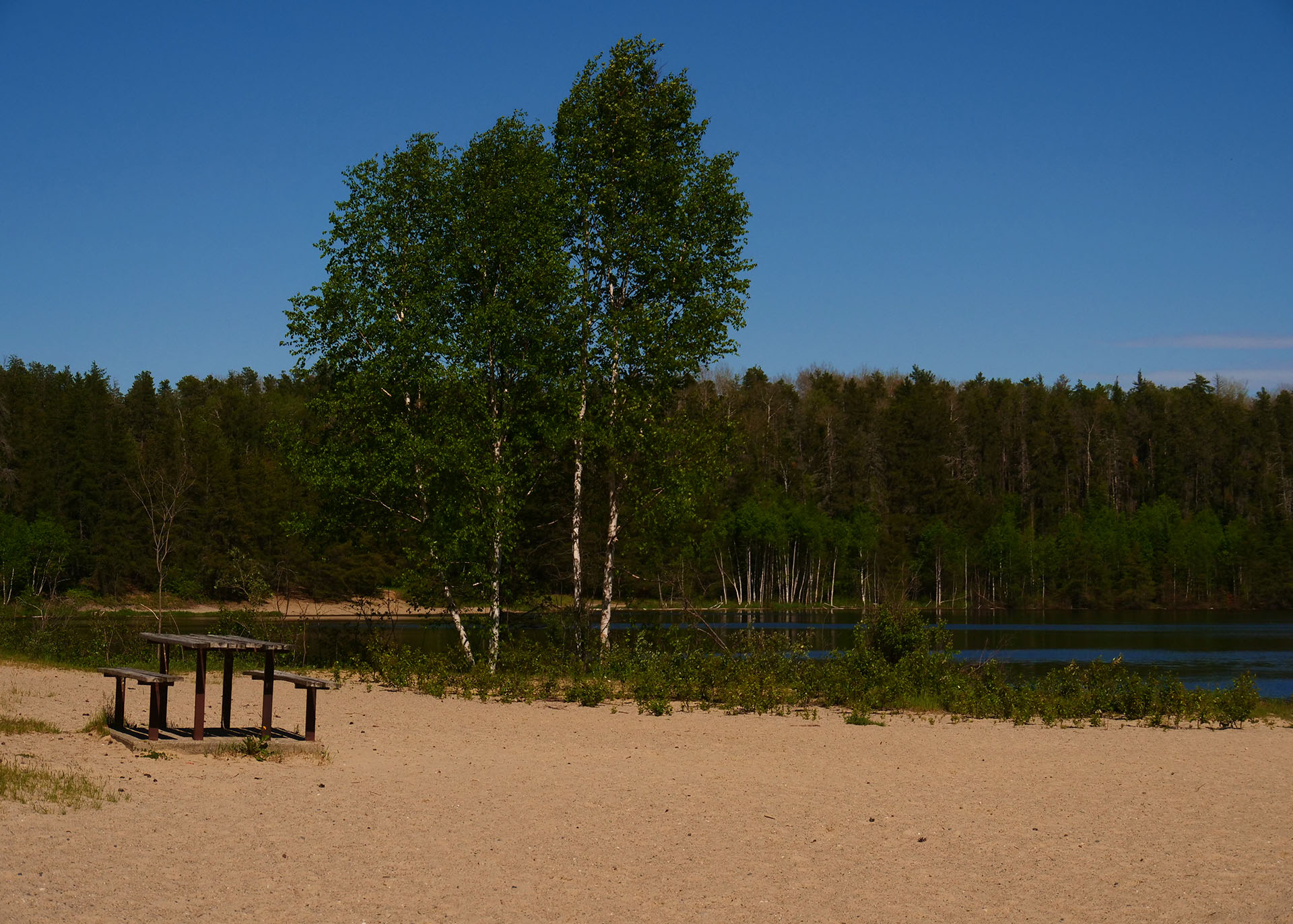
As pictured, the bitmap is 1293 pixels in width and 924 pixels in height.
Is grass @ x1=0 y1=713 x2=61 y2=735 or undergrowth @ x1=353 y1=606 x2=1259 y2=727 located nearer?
grass @ x1=0 y1=713 x2=61 y2=735

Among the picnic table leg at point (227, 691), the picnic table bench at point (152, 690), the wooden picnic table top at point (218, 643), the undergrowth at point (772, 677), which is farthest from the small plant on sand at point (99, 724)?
the undergrowth at point (772, 677)

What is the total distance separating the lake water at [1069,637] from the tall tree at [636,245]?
4026 millimetres

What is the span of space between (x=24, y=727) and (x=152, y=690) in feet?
4.90

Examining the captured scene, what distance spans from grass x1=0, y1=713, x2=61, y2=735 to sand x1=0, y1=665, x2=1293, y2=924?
211 mm

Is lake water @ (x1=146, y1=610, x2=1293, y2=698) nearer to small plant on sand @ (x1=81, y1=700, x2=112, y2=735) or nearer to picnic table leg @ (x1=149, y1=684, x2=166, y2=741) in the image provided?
small plant on sand @ (x1=81, y1=700, x2=112, y2=735)

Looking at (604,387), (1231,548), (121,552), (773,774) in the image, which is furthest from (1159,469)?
(773,774)

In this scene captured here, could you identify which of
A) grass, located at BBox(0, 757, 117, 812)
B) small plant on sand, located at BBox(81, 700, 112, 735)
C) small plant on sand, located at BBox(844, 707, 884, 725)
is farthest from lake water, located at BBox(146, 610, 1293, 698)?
grass, located at BBox(0, 757, 117, 812)

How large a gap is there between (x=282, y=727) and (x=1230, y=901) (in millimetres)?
10079

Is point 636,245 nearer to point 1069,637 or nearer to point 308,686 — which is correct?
point 308,686

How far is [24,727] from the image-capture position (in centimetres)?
Result: 1171

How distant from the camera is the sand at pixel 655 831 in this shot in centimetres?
659

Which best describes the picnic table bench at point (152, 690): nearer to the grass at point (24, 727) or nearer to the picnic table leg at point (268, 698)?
the grass at point (24, 727)

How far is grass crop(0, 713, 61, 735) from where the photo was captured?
1148 centimetres

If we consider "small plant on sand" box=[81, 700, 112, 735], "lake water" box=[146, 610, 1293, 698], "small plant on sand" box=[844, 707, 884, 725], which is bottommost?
"lake water" box=[146, 610, 1293, 698]
